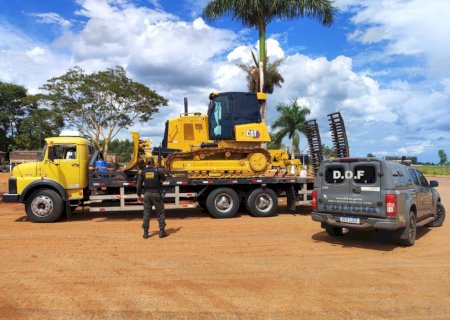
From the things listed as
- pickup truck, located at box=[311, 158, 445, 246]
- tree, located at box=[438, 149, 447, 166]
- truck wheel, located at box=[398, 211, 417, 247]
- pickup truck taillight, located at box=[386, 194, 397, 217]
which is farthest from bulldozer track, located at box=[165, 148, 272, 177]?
tree, located at box=[438, 149, 447, 166]

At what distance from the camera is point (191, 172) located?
42.5 ft

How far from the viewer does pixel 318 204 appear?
931cm

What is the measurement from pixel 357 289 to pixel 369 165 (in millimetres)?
3375

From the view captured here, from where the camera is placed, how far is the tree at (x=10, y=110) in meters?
60.0

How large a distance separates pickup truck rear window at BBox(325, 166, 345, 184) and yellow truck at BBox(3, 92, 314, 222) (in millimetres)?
3954

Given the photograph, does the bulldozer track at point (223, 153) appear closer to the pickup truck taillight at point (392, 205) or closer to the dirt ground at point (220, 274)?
the dirt ground at point (220, 274)

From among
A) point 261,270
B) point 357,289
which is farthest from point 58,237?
point 357,289

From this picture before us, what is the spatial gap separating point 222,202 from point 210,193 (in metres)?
0.47

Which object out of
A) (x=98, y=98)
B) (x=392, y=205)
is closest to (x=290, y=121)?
(x=98, y=98)

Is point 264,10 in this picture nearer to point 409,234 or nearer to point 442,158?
point 409,234

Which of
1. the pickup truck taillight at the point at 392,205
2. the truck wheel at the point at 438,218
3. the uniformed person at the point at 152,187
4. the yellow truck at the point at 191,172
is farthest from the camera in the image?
the yellow truck at the point at 191,172

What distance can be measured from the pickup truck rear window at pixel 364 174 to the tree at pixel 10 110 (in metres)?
59.3

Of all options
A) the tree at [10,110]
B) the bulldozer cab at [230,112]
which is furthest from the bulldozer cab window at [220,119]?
the tree at [10,110]

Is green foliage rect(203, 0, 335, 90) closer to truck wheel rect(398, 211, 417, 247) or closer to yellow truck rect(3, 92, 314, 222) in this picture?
yellow truck rect(3, 92, 314, 222)
